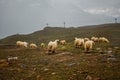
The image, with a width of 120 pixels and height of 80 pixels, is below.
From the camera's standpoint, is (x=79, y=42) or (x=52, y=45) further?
(x=79, y=42)

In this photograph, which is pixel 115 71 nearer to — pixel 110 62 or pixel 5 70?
pixel 110 62

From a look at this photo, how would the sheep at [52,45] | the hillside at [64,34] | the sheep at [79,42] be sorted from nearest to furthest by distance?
the sheep at [52,45] → the sheep at [79,42] → the hillside at [64,34]

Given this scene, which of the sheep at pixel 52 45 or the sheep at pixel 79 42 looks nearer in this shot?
the sheep at pixel 52 45

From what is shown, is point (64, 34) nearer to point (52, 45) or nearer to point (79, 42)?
point (79, 42)

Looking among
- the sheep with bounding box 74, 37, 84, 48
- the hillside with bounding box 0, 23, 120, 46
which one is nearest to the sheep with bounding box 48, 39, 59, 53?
the sheep with bounding box 74, 37, 84, 48

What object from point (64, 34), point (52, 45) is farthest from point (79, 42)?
point (64, 34)

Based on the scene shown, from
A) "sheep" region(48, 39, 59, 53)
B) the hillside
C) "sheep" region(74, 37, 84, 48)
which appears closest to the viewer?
"sheep" region(48, 39, 59, 53)

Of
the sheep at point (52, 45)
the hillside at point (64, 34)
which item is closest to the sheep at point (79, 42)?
the sheep at point (52, 45)

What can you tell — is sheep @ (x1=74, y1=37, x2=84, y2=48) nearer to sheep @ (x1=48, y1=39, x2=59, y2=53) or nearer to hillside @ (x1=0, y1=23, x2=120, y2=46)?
sheep @ (x1=48, y1=39, x2=59, y2=53)

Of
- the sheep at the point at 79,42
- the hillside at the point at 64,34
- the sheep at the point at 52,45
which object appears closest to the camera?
the sheep at the point at 52,45

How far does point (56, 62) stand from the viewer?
22203mm

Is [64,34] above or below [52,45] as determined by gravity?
above

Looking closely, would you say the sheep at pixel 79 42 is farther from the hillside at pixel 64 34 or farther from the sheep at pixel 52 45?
the hillside at pixel 64 34

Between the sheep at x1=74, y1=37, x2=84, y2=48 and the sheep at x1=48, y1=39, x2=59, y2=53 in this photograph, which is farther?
the sheep at x1=74, y1=37, x2=84, y2=48
